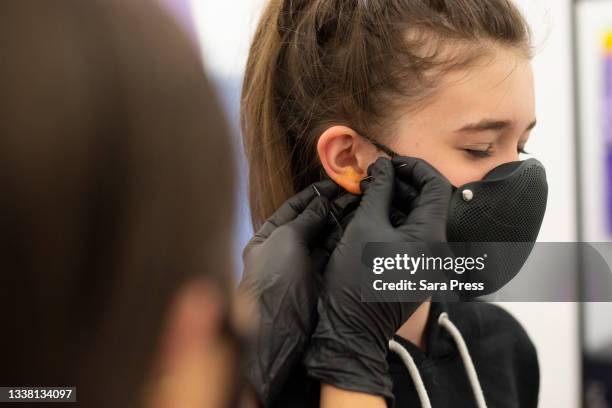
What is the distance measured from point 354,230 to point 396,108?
19 centimetres

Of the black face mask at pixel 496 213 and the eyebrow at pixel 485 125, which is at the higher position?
the eyebrow at pixel 485 125

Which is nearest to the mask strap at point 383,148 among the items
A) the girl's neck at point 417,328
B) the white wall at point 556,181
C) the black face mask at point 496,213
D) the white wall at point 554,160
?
the black face mask at point 496,213

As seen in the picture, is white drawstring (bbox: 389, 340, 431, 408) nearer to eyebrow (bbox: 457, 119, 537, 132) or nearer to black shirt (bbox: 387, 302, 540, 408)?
black shirt (bbox: 387, 302, 540, 408)

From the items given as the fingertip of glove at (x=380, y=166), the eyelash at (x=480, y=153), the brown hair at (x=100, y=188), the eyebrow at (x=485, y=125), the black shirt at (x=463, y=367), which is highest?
the eyebrow at (x=485, y=125)

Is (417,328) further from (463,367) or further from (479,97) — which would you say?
(479,97)

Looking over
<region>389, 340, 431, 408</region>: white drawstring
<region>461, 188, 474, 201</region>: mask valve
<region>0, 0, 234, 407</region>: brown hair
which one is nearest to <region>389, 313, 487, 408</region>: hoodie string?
<region>389, 340, 431, 408</region>: white drawstring

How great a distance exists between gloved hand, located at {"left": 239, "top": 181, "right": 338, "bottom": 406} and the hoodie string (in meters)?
0.15

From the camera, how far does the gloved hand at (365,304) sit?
2.24ft

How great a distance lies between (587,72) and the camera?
125cm

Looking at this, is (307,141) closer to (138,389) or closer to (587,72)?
(138,389)

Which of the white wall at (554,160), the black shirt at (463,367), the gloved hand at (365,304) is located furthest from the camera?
the white wall at (554,160)

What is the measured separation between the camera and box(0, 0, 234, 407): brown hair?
29 cm

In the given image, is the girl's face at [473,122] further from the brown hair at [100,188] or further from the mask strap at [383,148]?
the brown hair at [100,188]

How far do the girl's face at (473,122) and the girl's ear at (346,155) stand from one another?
1.6 inches
